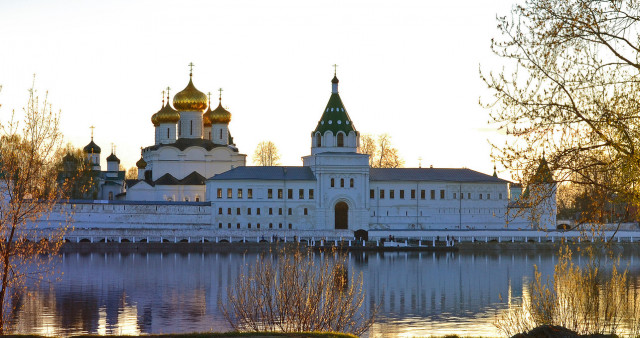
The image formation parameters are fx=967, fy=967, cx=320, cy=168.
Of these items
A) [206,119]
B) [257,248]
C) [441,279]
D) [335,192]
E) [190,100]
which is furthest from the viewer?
[206,119]

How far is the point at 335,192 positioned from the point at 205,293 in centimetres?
3199

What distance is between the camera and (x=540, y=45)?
1352 cm

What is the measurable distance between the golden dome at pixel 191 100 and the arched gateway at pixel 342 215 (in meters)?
13.1

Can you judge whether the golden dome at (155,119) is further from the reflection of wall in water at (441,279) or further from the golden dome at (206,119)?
the reflection of wall in water at (441,279)

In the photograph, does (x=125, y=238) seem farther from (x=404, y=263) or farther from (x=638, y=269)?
(x=638, y=269)

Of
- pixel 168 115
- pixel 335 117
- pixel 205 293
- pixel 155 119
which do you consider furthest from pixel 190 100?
pixel 205 293

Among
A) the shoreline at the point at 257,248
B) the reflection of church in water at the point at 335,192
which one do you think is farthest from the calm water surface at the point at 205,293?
the reflection of church in water at the point at 335,192

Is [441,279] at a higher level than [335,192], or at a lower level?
lower

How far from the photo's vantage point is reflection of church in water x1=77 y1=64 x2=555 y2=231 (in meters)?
60.2

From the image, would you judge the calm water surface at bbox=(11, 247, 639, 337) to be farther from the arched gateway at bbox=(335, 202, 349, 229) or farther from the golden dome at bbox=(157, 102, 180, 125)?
the golden dome at bbox=(157, 102, 180, 125)

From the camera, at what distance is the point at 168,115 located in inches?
2721

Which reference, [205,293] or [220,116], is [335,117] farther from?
[205,293]

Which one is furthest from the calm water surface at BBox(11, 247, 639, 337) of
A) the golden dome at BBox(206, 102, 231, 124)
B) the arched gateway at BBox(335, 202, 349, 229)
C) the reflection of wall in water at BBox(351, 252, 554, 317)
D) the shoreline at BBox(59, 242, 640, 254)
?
the golden dome at BBox(206, 102, 231, 124)

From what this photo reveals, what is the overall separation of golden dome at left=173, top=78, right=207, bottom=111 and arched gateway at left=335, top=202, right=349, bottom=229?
516 inches
